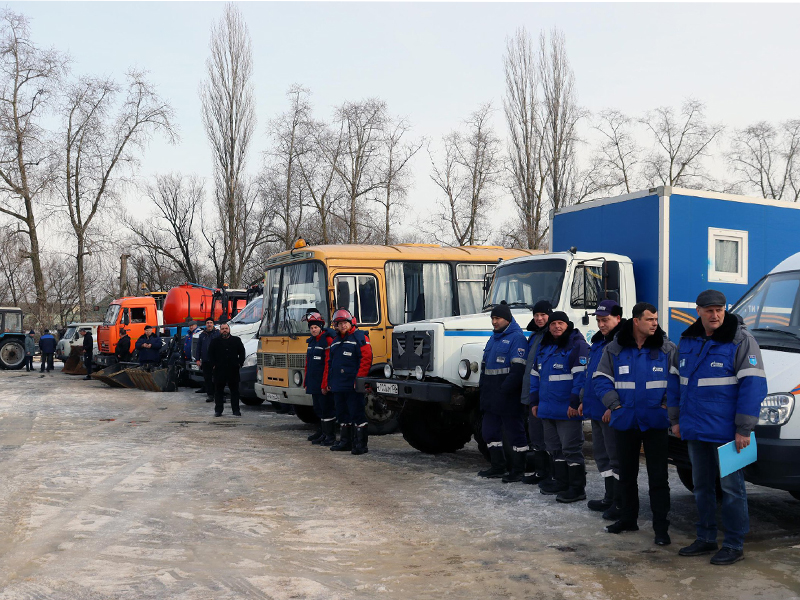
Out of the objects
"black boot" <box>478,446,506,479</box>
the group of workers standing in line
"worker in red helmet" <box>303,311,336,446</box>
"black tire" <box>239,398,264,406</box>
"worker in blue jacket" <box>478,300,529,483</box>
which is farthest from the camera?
"black tire" <box>239,398,264,406</box>

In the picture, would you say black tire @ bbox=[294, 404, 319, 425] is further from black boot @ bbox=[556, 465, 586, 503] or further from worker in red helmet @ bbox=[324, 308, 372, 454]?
black boot @ bbox=[556, 465, 586, 503]

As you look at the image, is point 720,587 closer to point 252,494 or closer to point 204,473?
point 252,494

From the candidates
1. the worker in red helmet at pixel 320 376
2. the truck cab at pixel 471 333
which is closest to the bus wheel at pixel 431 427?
the truck cab at pixel 471 333

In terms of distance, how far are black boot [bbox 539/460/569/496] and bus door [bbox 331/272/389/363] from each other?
A: 187 inches

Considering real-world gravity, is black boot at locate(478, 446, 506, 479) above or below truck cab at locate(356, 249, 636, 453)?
below

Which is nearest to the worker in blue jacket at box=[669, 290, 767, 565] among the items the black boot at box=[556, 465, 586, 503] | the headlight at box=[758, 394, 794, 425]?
the headlight at box=[758, 394, 794, 425]

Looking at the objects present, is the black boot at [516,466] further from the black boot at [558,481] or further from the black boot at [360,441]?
the black boot at [360,441]

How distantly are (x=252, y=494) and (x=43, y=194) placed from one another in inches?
1368

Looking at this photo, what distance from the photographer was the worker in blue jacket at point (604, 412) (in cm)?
661

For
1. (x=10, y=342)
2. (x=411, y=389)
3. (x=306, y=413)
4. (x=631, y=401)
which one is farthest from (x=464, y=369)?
(x=10, y=342)

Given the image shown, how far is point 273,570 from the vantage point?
5328mm

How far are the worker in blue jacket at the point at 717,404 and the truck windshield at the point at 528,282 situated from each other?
141 inches

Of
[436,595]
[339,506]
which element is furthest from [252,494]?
[436,595]

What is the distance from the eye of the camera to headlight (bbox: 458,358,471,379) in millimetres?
9141
